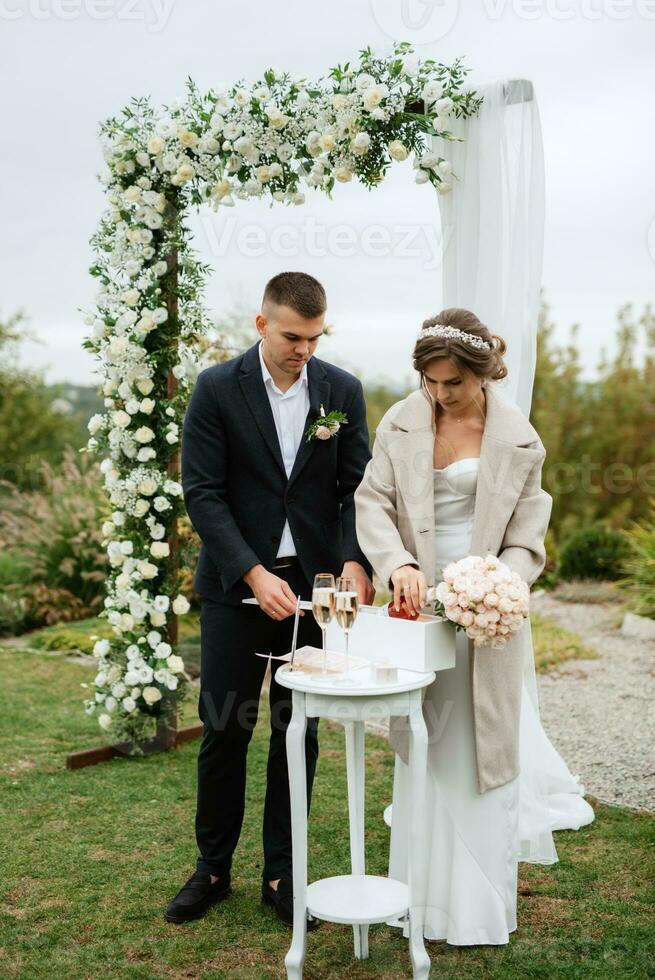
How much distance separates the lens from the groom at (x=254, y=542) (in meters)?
3.71

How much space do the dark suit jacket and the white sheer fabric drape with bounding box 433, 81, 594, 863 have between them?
1.25 meters

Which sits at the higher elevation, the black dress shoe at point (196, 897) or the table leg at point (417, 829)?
the table leg at point (417, 829)

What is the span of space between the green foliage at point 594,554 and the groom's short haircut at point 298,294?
8672 millimetres

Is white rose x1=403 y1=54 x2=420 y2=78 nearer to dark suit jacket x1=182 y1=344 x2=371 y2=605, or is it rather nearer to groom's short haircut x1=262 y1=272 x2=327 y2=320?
groom's short haircut x1=262 y1=272 x2=327 y2=320

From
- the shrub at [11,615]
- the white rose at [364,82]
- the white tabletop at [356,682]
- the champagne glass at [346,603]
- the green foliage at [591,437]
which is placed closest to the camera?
the white tabletop at [356,682]

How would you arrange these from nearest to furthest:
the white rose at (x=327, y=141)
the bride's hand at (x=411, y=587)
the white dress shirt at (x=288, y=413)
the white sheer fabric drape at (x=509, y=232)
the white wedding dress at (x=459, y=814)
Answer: the bride's hand at (x=411, y=587) < the white wedding dress at (x=459, y=814) < the white dress shirt at (x=288, y=413) < the white sheer fabric drape at (x=509, y=232) < the white rose at (x=327, y=141)

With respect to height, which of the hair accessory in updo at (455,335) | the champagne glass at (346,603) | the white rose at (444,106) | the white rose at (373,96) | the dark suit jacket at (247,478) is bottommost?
the champagne glass at (346,603)

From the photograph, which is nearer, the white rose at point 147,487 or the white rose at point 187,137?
the white rose at point 187,137

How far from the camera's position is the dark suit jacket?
3.72 metres

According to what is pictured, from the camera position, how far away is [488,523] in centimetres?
345

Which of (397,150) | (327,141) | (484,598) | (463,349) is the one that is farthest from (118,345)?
(484,598)

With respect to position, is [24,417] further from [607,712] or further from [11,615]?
[607,712]

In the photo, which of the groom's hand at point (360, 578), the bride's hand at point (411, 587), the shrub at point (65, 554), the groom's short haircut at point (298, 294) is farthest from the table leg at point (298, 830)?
the shrub at point (65, 554)

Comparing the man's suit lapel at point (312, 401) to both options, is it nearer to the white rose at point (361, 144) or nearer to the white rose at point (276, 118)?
the white rose at point (361, 144)
